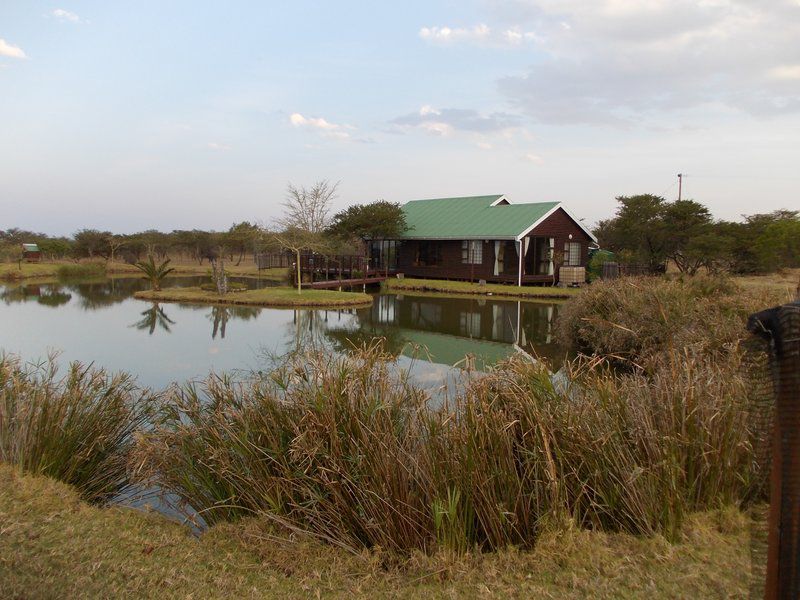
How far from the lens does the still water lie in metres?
10.5

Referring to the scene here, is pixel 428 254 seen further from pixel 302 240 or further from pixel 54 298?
pixel 54 298

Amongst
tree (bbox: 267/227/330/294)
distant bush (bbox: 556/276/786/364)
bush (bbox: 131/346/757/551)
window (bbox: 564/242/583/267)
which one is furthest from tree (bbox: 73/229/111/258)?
bush (bbox: 131/346/757/551)

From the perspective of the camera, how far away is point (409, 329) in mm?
16156

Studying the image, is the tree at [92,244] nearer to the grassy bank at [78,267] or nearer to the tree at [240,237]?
the grassy bank at [78,267]

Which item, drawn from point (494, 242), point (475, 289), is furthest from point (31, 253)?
point (494, 242)

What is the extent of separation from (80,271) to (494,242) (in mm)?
A: 23761

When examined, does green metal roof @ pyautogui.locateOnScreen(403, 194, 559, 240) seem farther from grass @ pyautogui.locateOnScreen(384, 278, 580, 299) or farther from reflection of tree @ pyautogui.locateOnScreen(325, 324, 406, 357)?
reflection of tree @ pyautogui.locateOnScreen(325, 324, 406, 357)

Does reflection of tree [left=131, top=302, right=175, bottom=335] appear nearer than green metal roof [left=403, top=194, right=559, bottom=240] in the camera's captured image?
Yes

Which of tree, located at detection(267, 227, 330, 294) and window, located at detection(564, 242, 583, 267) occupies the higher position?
tree, located at detection(267, 227, 330, 294)

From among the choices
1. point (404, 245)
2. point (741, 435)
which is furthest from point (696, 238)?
point (741, 435)

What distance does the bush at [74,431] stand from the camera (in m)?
4.57

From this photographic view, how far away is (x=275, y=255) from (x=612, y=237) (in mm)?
20586

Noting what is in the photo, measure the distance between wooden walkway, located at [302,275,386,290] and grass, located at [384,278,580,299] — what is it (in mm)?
723

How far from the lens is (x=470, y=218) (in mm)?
28719
